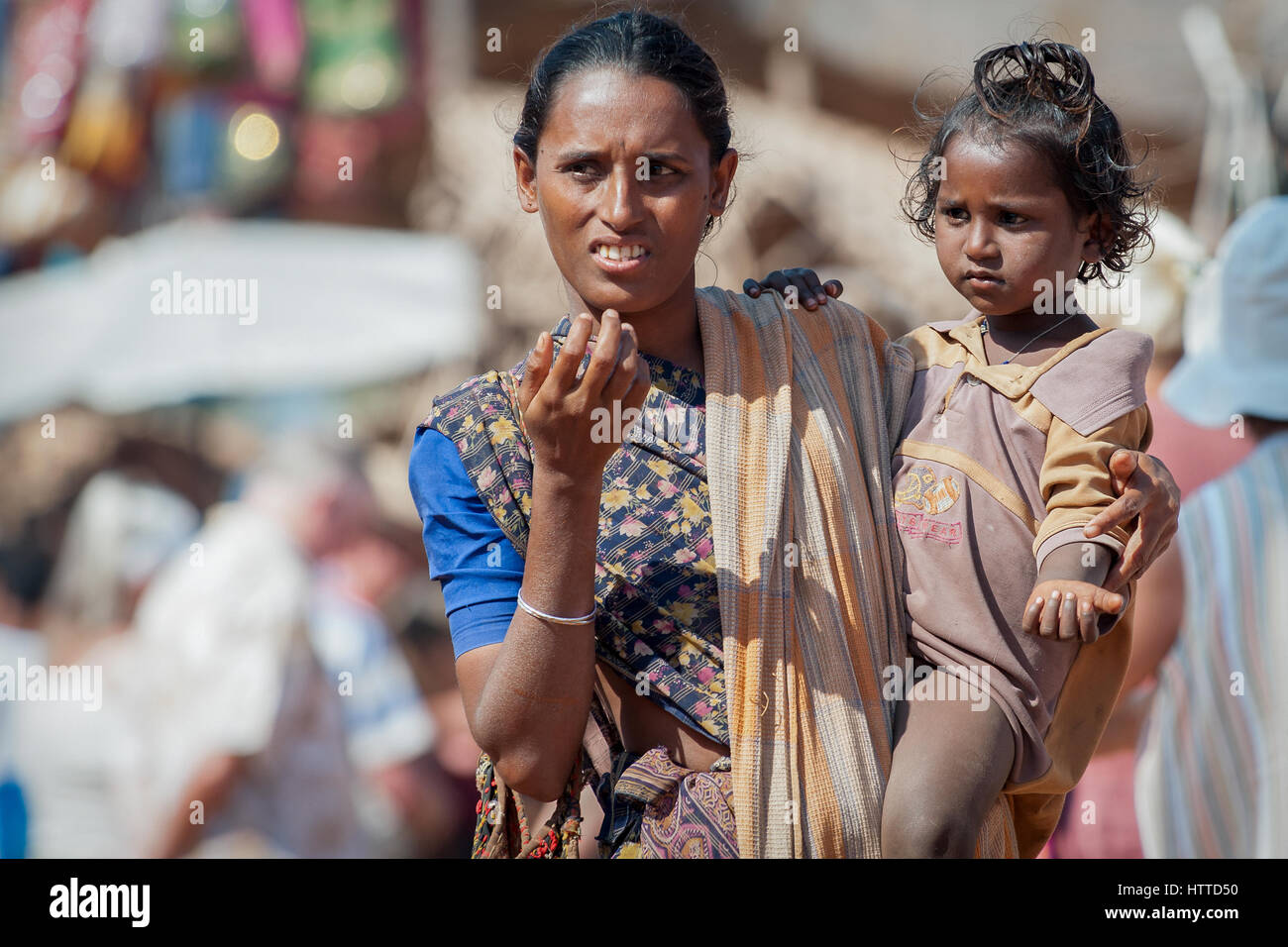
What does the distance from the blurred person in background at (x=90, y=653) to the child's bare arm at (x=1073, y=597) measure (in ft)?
13.7

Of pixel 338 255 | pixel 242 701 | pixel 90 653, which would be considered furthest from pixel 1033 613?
pixel 90 653

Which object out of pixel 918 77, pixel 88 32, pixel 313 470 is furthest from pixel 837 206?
pixel 88 32

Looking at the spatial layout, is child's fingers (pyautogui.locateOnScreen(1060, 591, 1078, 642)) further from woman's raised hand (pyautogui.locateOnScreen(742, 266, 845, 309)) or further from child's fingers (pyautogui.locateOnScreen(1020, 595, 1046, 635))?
woman's raised hand (pyautogui.locateOnScreen(742, 266, 845, 309))

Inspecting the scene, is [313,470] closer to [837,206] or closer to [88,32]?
[88,32]

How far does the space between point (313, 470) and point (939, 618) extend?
386 cm

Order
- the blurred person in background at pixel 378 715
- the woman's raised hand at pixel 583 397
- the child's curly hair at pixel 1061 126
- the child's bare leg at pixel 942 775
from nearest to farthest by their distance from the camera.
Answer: the woman's raised hand at pixel 583 397, the child's bare leg at pixel 942 775, the child's curly hair at pixel 1061 126, the blurred person in background at pixel 378 715

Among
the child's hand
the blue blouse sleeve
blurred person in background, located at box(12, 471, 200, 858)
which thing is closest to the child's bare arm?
the child's hand

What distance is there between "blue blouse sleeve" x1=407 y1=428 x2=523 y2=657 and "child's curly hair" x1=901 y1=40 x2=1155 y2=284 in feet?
3.40

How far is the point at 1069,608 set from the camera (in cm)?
186

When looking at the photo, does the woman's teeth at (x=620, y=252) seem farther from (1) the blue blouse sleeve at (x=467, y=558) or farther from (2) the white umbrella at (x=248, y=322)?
(2) the white umbrella at (x=248, y=322)

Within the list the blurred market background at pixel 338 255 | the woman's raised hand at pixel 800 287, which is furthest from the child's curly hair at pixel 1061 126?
the blurred market background at pixel 338 255

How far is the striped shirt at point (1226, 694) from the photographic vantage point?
5.12 m

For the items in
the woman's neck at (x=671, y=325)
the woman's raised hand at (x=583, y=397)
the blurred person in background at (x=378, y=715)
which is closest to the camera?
the woman's raised hand at (x=583, y=397)

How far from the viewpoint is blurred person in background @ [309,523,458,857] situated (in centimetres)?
527
